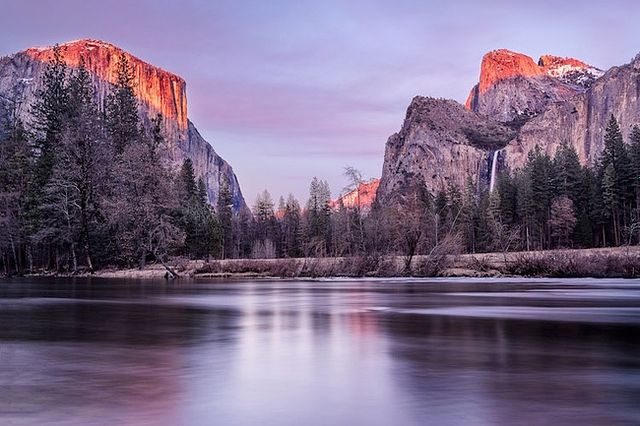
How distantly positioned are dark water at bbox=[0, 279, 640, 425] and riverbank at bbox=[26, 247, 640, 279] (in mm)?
25385

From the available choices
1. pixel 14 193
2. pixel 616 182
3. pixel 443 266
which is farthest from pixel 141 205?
pixel 616 182

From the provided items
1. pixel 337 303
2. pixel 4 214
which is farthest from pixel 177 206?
pixel 337 303

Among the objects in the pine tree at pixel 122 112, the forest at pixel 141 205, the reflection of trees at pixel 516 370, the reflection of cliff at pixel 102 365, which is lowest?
the reflection of trees at pixel 516 370

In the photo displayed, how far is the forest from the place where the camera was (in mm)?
55531

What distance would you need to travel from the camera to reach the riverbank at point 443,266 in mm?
39156

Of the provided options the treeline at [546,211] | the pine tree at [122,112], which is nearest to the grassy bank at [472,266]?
the treeline at [546,211]

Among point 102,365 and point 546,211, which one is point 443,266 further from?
point 546,211

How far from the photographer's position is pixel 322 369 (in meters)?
8.34

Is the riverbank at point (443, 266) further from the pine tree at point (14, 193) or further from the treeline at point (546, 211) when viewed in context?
the treeline at point (546, 211)

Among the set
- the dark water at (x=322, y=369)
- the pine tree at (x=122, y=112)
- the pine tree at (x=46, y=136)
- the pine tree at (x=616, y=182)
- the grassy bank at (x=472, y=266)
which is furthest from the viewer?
the pine tree at (x=616, y=182)

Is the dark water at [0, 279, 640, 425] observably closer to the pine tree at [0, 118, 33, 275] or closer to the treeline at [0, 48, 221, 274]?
the treeline at [0, 48, 221, 274]

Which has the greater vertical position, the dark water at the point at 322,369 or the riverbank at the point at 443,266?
the riverbank at the point at 443,266

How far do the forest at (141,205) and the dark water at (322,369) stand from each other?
106 ft

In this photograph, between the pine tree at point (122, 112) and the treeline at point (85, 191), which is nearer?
the treeline at point (85, 191)
